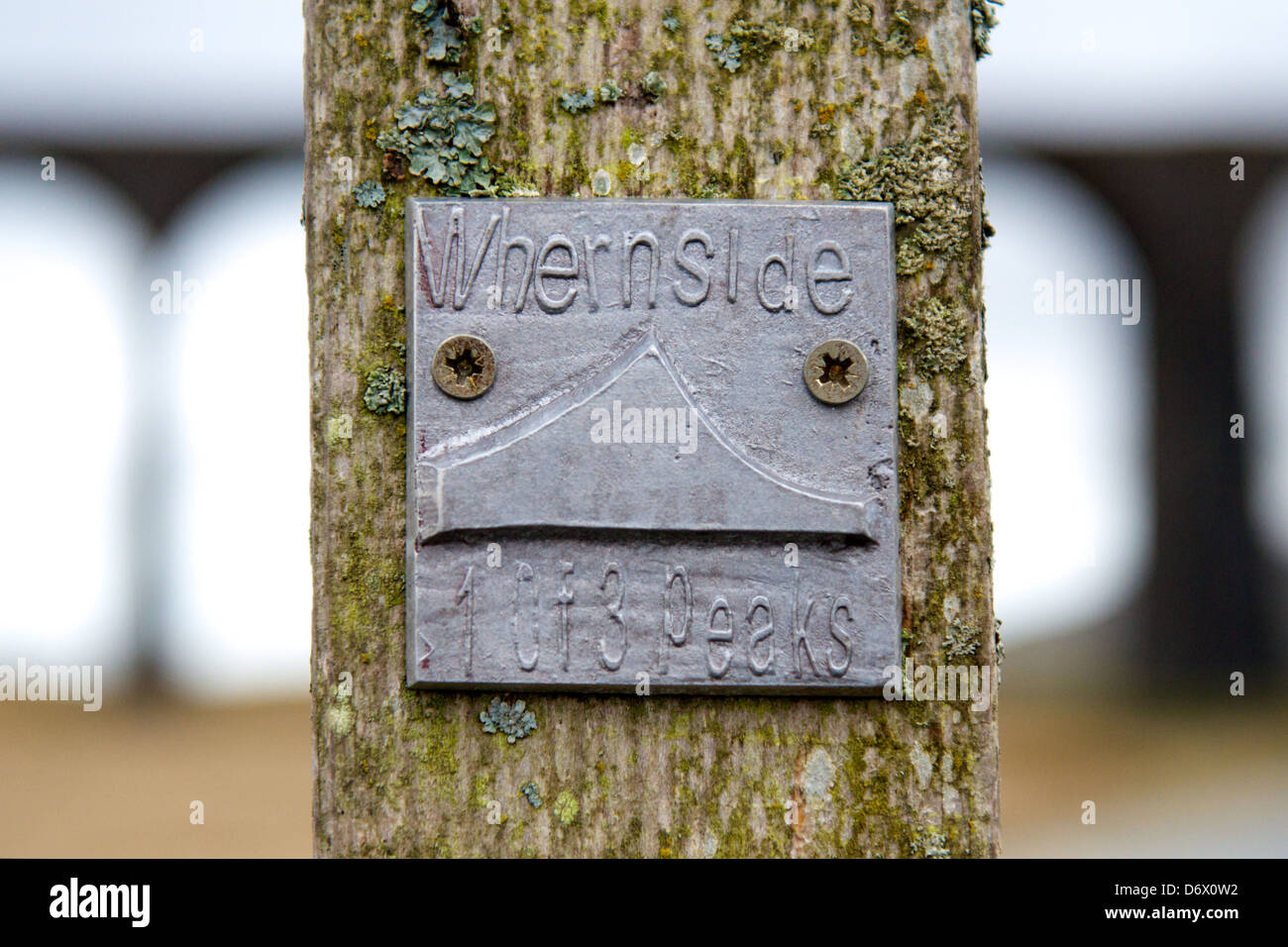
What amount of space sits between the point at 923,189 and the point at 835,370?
0.81 ft

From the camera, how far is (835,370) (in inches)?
51.6

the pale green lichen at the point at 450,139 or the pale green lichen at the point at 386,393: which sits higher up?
the pale green lichen at the point at 450,139

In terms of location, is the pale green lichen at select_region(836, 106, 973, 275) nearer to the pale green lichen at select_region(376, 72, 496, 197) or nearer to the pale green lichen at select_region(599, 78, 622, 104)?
the pale green lichen at select_region(599, 78, 622, 104)

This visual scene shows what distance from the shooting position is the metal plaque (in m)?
1.28

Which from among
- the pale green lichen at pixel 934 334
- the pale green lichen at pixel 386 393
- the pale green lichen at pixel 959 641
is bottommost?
the pale green lichen at pixel 959 641

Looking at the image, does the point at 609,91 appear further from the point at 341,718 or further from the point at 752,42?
the point at 341,718

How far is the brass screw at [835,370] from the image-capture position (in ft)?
4.27

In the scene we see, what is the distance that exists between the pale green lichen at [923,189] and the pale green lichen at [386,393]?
0.57 m

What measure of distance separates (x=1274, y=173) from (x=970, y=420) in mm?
5274

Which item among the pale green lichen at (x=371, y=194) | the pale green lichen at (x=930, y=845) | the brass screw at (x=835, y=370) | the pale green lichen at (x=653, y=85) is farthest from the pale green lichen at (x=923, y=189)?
the pale green lichen at (x=930, y=845)

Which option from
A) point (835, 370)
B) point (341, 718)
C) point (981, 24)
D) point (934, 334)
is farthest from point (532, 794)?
point (981, 24)

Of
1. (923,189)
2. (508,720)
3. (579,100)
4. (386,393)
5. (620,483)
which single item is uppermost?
(579,100)

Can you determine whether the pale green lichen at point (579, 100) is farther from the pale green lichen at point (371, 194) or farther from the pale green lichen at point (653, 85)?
the pale green lichen at point (371, 194)

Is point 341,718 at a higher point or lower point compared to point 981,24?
lower
